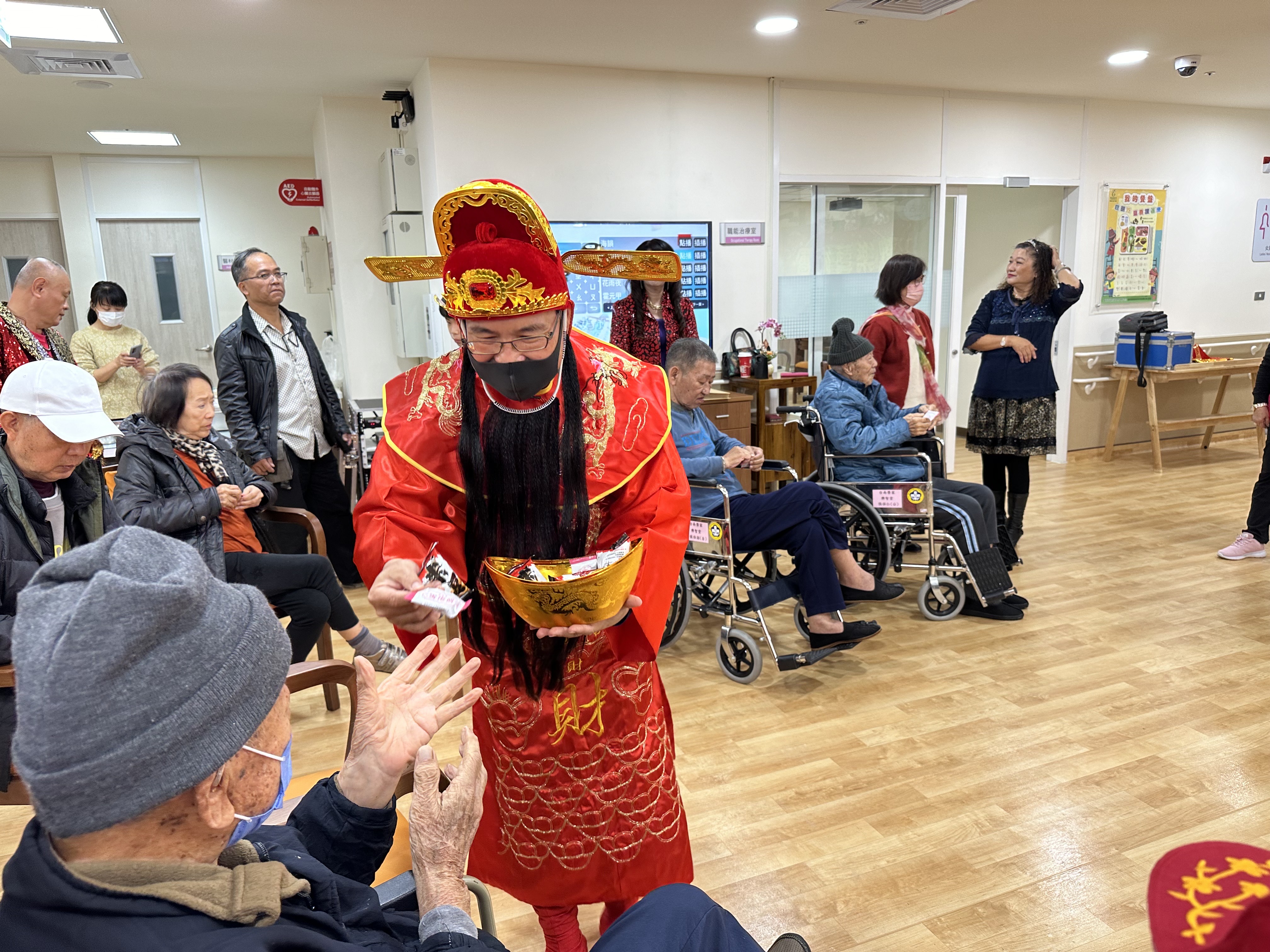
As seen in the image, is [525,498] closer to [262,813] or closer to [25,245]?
[262,813]

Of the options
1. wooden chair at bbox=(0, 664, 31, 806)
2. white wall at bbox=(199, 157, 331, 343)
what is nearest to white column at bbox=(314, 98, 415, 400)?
white wall at bbox=(199, 157, 331, 343)

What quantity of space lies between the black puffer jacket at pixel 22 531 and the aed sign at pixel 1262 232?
852 centimetres

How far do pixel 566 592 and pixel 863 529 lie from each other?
8.56 feet

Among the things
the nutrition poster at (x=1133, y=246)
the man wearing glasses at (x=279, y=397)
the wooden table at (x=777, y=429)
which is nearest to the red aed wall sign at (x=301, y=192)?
the man wearing glasses at (x=279, y=397)

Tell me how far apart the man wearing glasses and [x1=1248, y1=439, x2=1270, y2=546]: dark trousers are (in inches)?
171

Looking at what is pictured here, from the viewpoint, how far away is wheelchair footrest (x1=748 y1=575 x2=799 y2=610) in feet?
10.2

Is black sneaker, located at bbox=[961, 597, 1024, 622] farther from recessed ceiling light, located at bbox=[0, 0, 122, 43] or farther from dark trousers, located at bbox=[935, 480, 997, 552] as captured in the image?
recessed ceiling light, located at bbox=[0, 0, 122, 43]

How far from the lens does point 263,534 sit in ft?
9.82

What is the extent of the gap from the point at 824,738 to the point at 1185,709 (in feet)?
3.97

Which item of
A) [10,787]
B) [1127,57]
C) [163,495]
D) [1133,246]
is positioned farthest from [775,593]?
[1133,246]

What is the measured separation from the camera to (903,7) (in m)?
3.89

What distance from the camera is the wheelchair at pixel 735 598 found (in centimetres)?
305

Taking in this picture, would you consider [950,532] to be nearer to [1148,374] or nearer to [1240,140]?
[1148,374]

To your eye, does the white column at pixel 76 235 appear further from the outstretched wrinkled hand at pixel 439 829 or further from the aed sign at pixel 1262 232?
the aed sign at pixel 1262 232
